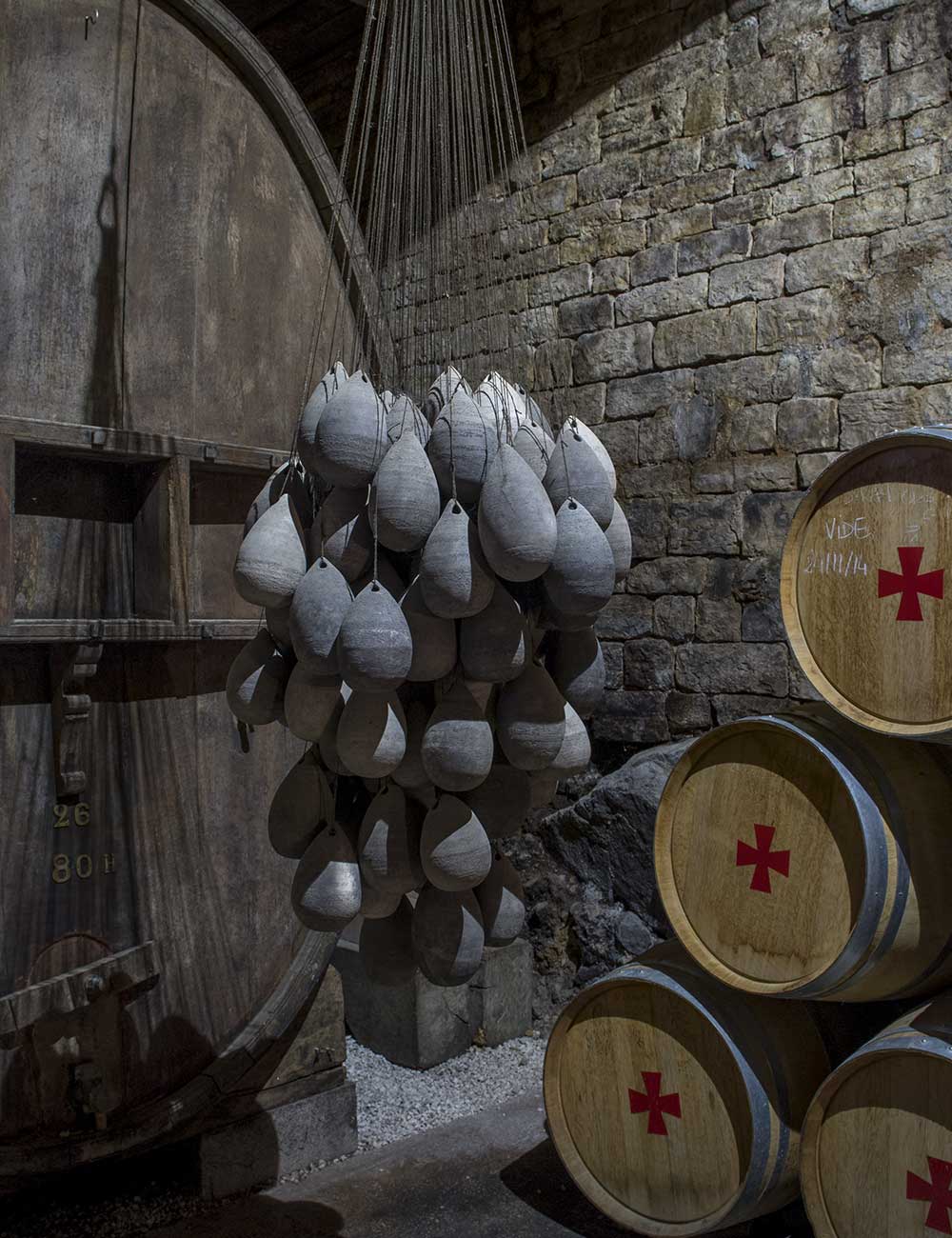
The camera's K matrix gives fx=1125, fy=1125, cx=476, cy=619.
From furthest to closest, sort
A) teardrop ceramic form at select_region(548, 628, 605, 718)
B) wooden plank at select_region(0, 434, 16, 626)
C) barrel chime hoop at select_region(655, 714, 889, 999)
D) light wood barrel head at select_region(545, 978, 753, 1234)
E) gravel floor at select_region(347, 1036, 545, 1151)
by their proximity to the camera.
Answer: gravel floor at select_region(347, 1036, 545, 1151) → light wood barrel head at select_region(545, 978, 753, 1234) → wooden plank at select_region(0, 434, 16, 626) → barrel chime hoop at select_region(655, 714, 889, 999) → teardrop ceramic form at select_region(548, 628, 605, 718)

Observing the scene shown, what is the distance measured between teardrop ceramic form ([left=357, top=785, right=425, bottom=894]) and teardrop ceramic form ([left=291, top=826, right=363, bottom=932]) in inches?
1.0

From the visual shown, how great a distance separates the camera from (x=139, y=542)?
7.59ft

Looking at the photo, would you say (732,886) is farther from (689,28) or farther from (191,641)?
(689,28)

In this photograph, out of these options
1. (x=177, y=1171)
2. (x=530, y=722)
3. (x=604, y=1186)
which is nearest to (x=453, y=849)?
(x=530, y=722)

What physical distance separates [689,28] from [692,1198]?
3.97 m

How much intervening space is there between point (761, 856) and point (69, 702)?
4.40 ft

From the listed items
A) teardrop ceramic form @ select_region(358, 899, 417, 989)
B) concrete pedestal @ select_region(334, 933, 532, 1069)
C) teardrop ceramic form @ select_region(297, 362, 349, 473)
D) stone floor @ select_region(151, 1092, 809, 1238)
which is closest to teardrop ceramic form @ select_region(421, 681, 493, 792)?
teardrop ceramic form @ select_region(358, 899, 417, 989)

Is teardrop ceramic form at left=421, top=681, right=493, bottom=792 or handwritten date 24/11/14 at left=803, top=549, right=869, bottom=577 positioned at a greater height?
handwritten date 24/11/14 at left=803, top=549, right=869, bottom=577

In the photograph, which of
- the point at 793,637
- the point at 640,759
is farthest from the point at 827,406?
the point at 793,637

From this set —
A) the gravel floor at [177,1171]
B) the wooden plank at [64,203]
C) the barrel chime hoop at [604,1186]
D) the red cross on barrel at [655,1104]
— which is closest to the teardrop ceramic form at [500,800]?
the barrel chime hoop at [604,1186]

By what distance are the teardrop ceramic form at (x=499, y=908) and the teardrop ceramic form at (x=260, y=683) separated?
433mm

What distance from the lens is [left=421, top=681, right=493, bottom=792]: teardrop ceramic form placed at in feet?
5.13

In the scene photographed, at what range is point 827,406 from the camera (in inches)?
151

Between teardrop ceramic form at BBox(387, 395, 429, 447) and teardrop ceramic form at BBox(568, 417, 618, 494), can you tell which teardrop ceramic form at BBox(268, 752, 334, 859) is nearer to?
teardrop ceramic form at BBox(387, 395, 429, 447)
